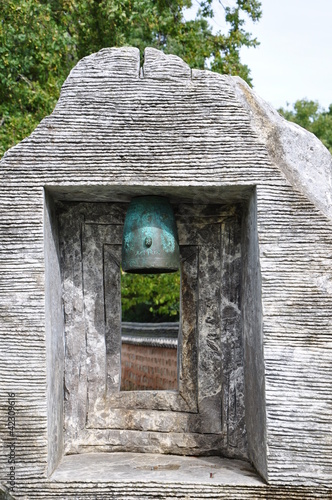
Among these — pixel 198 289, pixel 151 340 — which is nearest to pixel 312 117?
pixel 151 340

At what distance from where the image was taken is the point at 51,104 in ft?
26.2

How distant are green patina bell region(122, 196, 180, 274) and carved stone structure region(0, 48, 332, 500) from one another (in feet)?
0.42

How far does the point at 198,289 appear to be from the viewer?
4.16m

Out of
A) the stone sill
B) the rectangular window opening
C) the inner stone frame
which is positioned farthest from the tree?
the stone sill

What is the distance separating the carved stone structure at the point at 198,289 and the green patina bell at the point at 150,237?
127 millimetres

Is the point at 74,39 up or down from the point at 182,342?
up

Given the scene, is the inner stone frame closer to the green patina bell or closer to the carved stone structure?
the carved stone structure

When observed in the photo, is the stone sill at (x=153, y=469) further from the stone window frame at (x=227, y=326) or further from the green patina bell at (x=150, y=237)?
the green patina bell at (x=150, y=237)

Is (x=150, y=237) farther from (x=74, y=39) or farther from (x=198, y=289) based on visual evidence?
(x=74, y=39)

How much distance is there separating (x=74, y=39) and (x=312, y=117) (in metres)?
9.98

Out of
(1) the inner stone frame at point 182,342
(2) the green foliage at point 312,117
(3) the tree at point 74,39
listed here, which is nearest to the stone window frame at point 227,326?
(1) the inner stone frame at point 182,342

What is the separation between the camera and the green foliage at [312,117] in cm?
1579

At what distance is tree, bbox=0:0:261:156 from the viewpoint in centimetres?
760

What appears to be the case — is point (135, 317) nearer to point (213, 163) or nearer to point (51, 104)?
point (51, 104)
